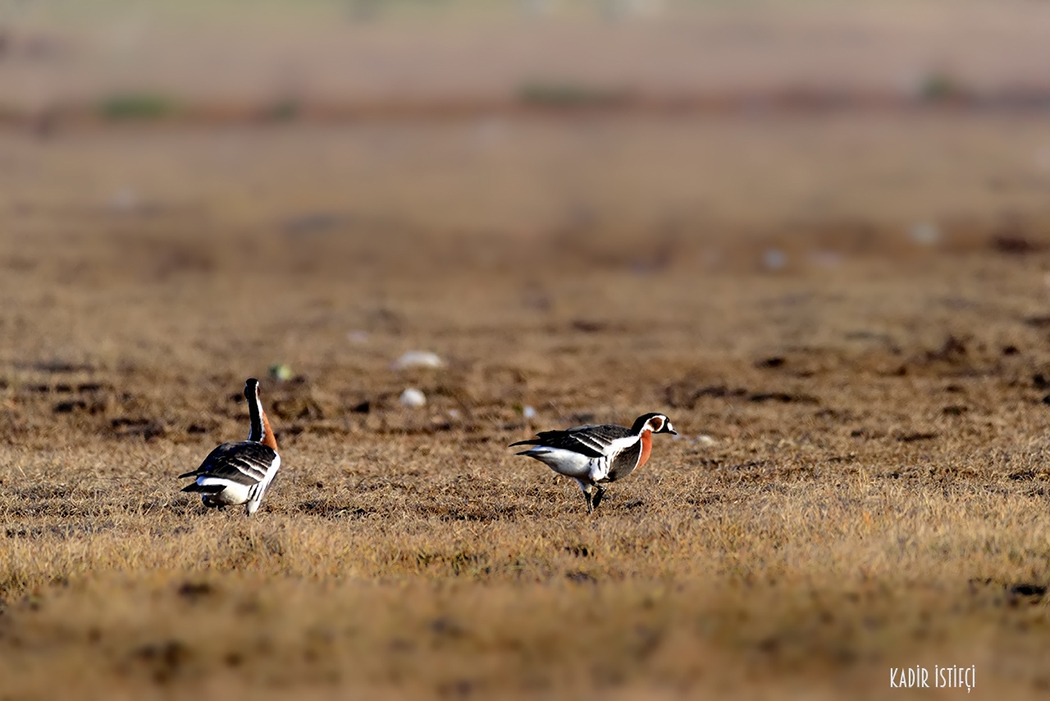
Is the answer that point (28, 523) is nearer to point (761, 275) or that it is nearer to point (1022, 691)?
point (1022, 691)

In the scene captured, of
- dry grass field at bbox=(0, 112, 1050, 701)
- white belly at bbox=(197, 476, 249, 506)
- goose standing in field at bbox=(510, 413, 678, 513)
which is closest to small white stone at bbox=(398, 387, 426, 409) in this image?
dry grass field at bbox=(0, 112, 1050, 701)

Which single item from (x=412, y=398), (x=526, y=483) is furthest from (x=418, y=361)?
(x=526, y=483)

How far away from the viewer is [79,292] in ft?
102

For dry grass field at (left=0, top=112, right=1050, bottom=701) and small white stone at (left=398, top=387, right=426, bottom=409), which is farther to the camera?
small white stone at (left=398, top=387, right=426, bottom=409)

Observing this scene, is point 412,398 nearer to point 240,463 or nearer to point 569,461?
point 569,461

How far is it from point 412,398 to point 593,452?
7.38 metres

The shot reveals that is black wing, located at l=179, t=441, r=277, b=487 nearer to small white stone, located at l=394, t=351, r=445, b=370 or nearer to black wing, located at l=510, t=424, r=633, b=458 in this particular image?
black wing, located at l=510, t=424, r=633, b=458

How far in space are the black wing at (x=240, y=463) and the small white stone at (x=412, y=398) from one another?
6923 millimetres

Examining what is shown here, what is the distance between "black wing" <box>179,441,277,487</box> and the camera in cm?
957

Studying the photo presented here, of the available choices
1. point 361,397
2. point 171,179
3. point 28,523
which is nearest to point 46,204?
point 171,179

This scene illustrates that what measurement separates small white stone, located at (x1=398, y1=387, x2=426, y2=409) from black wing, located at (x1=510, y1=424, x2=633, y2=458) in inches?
267

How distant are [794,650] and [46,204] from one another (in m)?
42.8

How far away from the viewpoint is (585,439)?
401 inches

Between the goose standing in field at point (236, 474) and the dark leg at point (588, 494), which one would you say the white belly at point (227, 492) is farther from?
the dark leg at point (588, 494)
